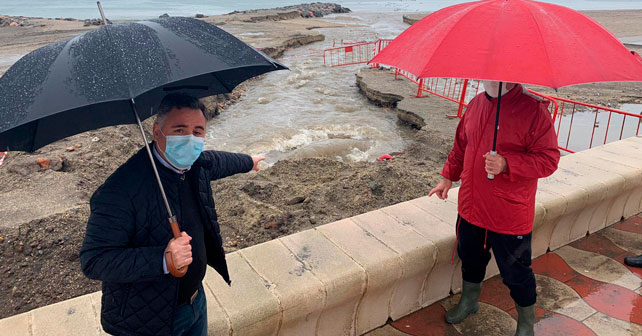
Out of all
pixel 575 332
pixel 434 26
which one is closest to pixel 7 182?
pixel 434 26

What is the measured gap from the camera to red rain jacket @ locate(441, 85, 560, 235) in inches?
90.0

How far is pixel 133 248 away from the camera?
1.53 meters

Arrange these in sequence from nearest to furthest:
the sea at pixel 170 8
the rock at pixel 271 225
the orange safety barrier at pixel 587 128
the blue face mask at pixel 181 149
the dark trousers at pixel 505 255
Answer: the blue face mask at pixel 181 149
the dark trousers at pixel 505 255
the rock at pixel 271 225
the orange safety barrier at pixel 587 128
the sea at pixel 170 8

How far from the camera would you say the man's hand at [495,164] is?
226 cm

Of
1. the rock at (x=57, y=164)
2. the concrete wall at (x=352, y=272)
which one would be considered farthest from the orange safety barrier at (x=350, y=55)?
the concrete wall at (x=352, y=272)

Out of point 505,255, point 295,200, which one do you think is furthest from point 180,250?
point 295,200

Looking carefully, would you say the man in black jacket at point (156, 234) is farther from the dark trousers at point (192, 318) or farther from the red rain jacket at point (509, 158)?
the red rain jacket at point (509, 158)

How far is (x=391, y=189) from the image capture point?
244 inches

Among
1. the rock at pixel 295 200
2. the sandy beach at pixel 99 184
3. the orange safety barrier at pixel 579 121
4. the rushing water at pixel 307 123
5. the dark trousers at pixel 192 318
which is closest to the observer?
the dark trousers at pixel 192 318

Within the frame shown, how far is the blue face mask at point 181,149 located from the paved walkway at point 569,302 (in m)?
1.88

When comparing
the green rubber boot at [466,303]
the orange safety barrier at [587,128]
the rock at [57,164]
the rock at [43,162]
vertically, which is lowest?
the orange safety barrier at [587,128]

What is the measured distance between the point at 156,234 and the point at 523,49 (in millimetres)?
1749

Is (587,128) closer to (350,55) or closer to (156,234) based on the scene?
(156,234)

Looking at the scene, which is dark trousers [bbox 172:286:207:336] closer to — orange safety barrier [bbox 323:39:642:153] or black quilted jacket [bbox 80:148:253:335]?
black quilted jacket [bbox 80:148:253:335]
